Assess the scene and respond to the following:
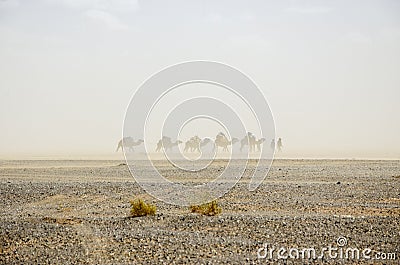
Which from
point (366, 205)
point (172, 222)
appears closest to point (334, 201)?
point (366, 205)

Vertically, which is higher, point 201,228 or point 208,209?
point 208,209

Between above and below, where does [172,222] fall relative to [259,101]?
below

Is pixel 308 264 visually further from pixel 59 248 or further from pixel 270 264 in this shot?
pixel 59 248

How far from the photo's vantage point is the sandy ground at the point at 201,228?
1174 centimetres

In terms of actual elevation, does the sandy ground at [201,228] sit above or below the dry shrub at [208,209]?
below

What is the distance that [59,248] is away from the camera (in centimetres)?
1238

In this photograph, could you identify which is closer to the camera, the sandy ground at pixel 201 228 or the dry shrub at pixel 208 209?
the sandy ground at pixel 201 228

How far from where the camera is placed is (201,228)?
14.4 meters

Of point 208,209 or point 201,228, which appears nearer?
point 201,228

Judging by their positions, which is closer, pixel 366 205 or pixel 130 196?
pixel 366 205

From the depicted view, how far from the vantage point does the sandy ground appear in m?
11.7

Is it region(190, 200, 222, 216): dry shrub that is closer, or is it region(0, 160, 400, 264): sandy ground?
region(0, 160, 400, 264): sandy ground

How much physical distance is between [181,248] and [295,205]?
7.01m

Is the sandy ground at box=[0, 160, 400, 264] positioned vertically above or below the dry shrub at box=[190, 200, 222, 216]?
below
